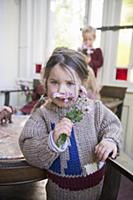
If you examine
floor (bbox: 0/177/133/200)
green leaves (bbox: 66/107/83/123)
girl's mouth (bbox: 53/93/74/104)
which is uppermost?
girl's mouth (bbox: 53/93/74/104)

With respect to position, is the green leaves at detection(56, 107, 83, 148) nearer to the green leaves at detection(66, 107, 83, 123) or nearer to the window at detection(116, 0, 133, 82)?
the green leaves at detection(66, 107, 83, 123)

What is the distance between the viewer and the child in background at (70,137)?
2.95 ft

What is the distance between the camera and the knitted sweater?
904 mm

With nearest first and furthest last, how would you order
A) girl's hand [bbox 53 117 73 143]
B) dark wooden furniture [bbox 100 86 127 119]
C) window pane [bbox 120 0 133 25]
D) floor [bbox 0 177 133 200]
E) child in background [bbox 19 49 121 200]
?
1. girl's hand [bbox 53 117 73 143]
2. child in background [bbox 19 49 121 200]
3. floor [bbox 0 177 133 200]
4. dark wooden furniture [bbox 100 86 127 119]
5. window pane [bbox 120 0 133 25]

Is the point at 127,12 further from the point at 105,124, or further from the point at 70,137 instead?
the point at 70,137

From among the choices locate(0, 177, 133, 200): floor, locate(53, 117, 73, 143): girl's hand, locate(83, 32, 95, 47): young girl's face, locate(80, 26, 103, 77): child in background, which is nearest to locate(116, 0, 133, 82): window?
locate(80, 26, 103, 77): child in background

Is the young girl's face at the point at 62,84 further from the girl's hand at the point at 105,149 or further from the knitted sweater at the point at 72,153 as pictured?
the girl's hand at the point at 105,149

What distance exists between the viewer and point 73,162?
918mm

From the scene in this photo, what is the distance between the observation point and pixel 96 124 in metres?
0.99

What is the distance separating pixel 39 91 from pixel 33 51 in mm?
873

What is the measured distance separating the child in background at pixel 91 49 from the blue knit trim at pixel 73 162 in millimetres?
1799

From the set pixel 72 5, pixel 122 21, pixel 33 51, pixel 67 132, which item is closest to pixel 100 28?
pixel 122 21

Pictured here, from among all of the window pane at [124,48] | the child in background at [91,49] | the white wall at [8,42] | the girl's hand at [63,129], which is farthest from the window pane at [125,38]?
the girl's hand at [63,129]

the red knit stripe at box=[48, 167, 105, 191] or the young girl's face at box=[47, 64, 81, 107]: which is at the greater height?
the young girl's face at box=[47, 64, 81, 107]
